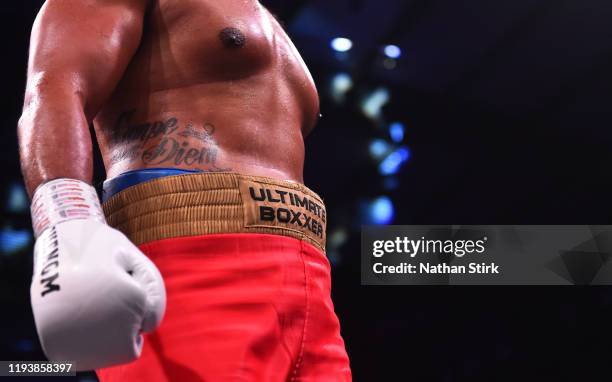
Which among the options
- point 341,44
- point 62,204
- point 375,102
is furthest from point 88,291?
point 375,102

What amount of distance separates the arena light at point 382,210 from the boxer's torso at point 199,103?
13.5 ft

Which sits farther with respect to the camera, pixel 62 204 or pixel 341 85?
pixel 341 85

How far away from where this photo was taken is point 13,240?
152 inches

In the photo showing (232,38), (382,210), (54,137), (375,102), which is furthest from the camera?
(382,210)

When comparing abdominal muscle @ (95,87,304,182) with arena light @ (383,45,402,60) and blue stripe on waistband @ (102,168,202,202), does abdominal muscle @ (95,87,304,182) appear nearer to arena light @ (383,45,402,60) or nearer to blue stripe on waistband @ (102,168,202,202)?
blue stripe on waistband @ (102,168,202,202)

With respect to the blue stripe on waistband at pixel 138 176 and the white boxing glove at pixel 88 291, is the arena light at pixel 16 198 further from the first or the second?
the white boxing glove at pixel 88 291

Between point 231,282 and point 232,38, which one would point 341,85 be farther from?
point 231,282

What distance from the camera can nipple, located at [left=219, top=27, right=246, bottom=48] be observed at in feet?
2.95

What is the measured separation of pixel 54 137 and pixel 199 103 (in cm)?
23

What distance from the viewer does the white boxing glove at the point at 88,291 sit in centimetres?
57

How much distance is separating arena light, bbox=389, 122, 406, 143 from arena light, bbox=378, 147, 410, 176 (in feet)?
0.33

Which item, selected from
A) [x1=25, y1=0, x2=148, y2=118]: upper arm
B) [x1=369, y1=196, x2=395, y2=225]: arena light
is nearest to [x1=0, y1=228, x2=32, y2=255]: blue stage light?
[x1=369, y1=196, x2=395, y2=225]: arena light

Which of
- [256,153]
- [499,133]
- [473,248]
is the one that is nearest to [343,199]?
[499,133]

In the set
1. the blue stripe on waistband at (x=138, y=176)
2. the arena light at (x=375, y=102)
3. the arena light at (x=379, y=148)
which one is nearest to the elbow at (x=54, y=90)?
the blue stripe on waistband at (x=138, y=176)
